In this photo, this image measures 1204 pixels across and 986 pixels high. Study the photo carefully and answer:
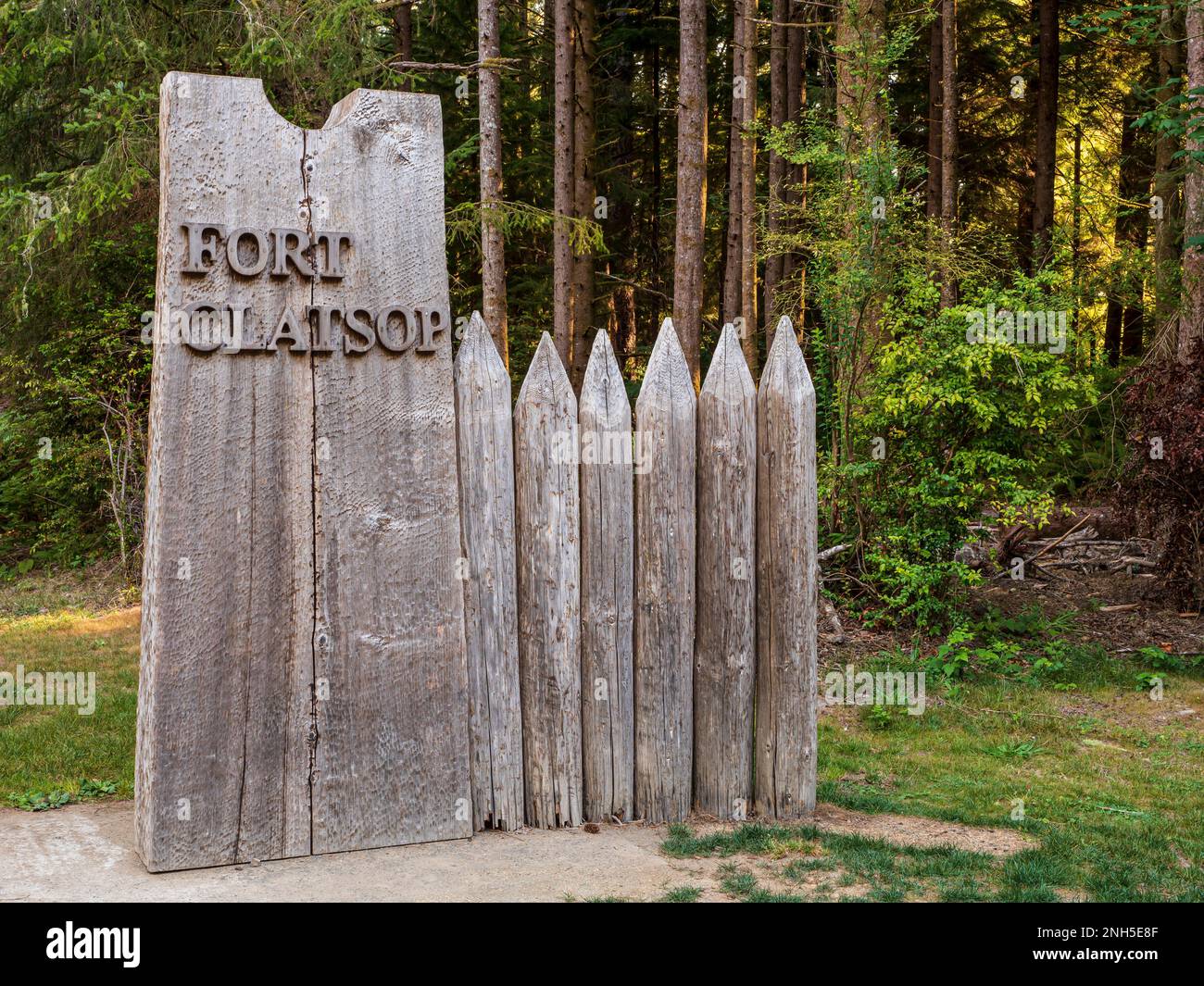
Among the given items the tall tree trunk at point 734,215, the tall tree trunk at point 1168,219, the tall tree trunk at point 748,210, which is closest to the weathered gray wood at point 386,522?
the tall tree trunk at point 1168,219

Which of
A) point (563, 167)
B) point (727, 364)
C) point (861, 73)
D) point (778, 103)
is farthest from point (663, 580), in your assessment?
point (778, 103)

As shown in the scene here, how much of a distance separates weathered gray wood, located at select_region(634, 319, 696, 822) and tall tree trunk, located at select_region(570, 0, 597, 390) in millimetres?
11240

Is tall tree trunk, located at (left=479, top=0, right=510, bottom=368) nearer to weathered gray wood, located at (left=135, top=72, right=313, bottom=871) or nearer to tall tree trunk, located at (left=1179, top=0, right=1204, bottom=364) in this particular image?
tall tree trunk, located at (left=1179, top=0, right=1204, bottom=364)

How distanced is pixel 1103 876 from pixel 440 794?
2816mm

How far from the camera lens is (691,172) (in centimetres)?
1289

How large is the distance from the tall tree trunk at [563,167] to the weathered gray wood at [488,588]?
9576mm

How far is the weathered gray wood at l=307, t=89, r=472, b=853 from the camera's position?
15.1 ft

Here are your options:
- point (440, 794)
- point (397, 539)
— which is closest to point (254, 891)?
point (440, 794)

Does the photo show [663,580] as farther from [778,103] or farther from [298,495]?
[778,103]

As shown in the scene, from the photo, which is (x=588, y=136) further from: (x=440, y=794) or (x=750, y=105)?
(x=440, y=794)

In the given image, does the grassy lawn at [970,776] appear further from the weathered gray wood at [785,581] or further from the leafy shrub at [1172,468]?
the leafy shrub at [1172,468]

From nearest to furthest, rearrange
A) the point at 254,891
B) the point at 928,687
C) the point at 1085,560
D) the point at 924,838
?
the point at 254,891 < the point at 924,838 < the point at 928,687 < the point at 1085,560

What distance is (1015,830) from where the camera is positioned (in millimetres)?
5285

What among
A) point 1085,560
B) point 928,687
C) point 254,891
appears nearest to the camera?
point 254,891
